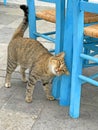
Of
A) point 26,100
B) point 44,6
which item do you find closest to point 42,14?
point 26,100

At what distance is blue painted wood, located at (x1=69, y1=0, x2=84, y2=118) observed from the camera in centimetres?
191

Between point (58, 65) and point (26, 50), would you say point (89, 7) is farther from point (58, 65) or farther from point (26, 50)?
point (26, 50)

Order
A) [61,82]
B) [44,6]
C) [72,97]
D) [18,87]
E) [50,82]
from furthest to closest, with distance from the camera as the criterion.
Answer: [44,6], [18,87], [50,82], [61,82], [72,97]

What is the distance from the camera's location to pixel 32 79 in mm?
2328

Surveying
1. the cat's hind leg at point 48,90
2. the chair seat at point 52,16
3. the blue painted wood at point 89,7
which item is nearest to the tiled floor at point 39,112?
the cat's hind leg at point 48,90

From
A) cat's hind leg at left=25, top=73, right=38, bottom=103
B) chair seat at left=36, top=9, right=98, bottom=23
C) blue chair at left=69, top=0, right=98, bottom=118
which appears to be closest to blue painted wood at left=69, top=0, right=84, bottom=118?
blue chair at left=69, top=0, right=98, bottom=118

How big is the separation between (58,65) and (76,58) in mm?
211

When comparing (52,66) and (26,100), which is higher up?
(52,66)

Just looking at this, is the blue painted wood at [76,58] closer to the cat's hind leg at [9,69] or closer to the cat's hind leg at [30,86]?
the cat's hind leg at [30,86]

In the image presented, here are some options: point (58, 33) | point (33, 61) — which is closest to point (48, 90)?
point (33, 61)

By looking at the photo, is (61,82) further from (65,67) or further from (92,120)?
(92,120)

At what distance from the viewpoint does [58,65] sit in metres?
2.16

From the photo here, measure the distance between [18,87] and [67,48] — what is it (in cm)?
72

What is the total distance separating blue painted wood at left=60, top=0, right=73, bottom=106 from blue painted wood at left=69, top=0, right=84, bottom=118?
15 centimetres
